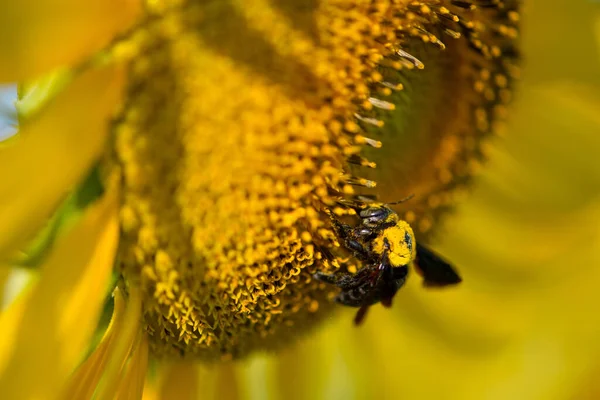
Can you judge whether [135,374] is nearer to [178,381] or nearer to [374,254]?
[178,381]

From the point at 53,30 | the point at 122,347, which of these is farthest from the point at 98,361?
the point at 53,30

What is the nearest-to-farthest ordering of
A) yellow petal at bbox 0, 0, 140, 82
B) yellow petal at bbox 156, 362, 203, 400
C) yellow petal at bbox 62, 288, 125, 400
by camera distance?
Answer: yellow petal at bbox 0, 0, 140, 82 → yellow petal at bbox 62, 288, 125, 400 → yellow petal at bbox 156, 362, 203, 400

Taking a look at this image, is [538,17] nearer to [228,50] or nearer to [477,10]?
[477,10]

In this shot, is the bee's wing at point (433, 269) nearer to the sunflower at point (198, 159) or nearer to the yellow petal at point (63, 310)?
the sunflower at point (198, 159)

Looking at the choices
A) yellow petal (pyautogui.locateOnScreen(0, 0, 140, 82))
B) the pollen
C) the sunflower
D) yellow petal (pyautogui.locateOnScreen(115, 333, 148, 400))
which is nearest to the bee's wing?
the sunflower

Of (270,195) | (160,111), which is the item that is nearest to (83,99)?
(160,111)

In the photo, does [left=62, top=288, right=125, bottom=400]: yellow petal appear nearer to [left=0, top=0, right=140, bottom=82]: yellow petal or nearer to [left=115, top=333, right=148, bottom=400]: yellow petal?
[left=115, top=333, right=148, bottom=400]: yellow petal
